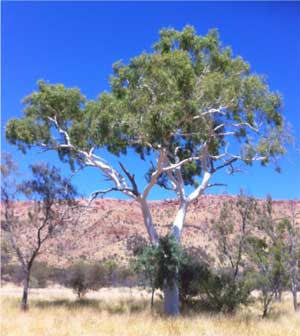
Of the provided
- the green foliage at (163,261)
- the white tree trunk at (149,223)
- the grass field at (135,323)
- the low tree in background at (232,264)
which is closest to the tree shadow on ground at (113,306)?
the grass field at (135,323)

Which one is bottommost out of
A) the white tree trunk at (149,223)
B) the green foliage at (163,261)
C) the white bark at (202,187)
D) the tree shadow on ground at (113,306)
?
the tree shadow on ground at (113,306)

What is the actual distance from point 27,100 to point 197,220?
40.6m

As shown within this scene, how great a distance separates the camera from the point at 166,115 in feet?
46.5

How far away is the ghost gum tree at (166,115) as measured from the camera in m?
14.9

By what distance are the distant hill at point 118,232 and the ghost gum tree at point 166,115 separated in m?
28.2

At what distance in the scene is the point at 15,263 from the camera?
142 feet

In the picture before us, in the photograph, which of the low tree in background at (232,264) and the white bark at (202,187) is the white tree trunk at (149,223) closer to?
the white bark at (202,187)

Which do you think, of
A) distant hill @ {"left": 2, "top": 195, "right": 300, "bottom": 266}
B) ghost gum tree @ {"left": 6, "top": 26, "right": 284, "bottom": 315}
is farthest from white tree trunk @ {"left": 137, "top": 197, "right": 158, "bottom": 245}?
distant hill @ {"left": 2, "top": 195, "right": 300, "bottom": 266}

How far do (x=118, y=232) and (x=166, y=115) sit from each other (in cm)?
4620

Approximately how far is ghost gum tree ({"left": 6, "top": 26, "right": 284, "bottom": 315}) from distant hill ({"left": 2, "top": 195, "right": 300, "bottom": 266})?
28.2m

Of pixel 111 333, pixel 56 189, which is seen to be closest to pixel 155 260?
pixel 111 333

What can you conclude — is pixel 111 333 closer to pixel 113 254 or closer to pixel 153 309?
pixel 153 309

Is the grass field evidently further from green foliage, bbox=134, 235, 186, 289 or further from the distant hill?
the distant hill

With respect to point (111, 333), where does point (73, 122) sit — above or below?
above
